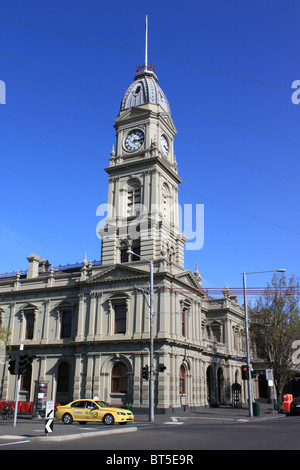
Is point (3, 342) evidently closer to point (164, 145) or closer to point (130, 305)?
point (130, 305)

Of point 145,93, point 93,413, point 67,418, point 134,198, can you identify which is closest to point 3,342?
point 134,198

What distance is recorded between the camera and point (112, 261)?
42.3 m

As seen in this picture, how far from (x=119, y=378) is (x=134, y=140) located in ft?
81.3

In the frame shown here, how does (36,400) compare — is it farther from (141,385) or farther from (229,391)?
(229,391)

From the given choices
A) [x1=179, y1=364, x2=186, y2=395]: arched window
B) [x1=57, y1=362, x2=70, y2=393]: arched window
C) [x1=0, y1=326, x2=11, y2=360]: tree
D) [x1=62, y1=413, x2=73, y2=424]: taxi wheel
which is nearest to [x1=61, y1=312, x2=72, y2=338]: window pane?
[x1=57, y1=362, x2=70, y2=393]: arched window

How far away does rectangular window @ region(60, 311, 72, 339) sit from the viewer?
42.5 metres

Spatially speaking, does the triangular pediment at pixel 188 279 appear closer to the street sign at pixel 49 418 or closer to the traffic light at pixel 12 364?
the traffic light at pixel 12 364

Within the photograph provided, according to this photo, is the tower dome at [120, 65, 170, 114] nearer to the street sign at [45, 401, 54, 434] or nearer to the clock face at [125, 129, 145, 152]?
the clock face at [125, 129, 145, 152]

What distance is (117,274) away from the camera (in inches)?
1565

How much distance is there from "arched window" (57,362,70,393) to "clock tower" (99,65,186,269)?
10856 mm

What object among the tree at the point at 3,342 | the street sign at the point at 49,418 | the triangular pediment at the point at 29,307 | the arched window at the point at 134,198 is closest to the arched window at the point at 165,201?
the arched window at the point at 134,198
